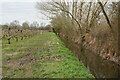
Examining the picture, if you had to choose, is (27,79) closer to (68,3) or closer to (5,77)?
(5,77)

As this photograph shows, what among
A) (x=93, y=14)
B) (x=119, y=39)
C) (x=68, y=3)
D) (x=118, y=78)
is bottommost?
(x=118, y=78)

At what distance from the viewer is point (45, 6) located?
33281mm

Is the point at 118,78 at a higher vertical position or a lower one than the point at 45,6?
lower

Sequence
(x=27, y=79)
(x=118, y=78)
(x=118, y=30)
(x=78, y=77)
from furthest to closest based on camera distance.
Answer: (x=118, y=30) < (x=118, y=78) < (x=78, y=77) < (x=27, y=79)

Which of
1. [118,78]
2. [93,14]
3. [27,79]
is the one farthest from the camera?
[93,14]

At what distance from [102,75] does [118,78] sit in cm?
81

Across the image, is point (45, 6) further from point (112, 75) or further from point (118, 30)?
point (112, 75)

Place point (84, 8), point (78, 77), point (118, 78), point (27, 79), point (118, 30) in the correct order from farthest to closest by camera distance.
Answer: point (84, 8) < point (118, 30) < point (118, 78) < point (78, 77) < point (27, 79)

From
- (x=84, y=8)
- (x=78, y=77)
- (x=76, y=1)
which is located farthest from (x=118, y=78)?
(x=76, y=1)

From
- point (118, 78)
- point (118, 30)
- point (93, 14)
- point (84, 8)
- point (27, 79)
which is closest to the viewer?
point (27, 79)

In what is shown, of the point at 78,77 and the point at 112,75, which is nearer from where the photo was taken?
the point at 78,77

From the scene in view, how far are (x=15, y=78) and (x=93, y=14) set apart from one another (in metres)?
20.8

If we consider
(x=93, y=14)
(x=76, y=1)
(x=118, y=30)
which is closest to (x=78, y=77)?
(x=118, y=30)

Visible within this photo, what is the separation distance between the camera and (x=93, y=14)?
88.5 feet
